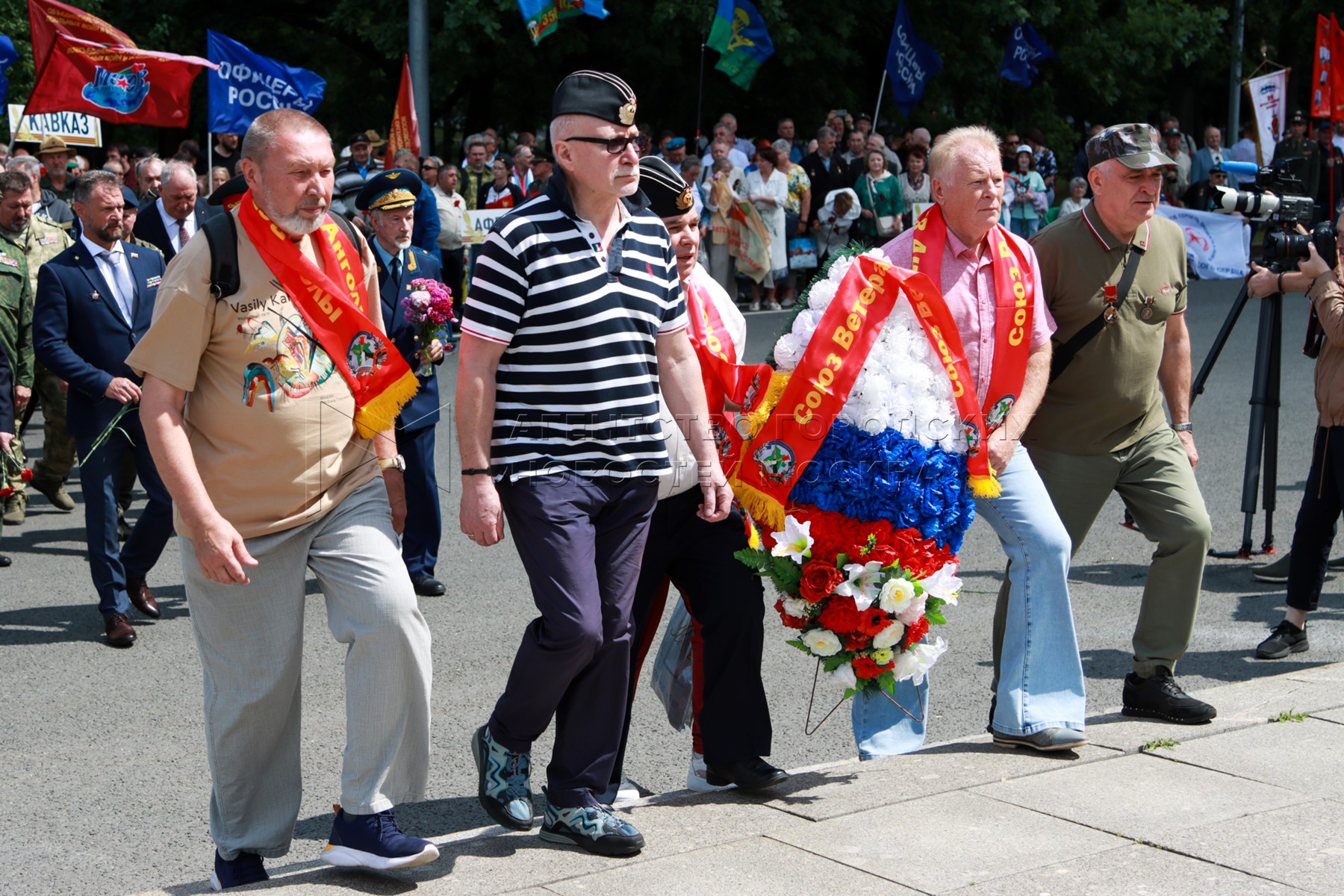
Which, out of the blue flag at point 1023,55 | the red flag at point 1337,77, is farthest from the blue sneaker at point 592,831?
the blue flag at point 1023,55

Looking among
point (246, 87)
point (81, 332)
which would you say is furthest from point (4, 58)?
point (81, 332)

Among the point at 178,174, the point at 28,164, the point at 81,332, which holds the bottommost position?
the point at 81,332

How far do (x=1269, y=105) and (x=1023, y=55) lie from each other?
20.9 feet

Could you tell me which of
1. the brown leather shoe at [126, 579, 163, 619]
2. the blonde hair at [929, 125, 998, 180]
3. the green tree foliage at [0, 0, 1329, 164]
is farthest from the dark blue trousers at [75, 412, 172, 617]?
the green tree foliage at [0, 0, 1329, 164]

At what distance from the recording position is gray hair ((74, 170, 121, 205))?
765 cm

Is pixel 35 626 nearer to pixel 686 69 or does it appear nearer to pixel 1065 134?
pixel 686 69

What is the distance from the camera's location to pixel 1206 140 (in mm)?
25078

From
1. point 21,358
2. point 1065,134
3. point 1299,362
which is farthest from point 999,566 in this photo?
point 1065,134

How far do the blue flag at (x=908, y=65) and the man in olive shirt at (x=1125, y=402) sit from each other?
18211 millimetres

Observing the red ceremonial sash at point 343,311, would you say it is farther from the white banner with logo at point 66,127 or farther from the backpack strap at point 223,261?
the white banner with logo at point 66,127

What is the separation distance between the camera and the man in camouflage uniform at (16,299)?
28.6ft

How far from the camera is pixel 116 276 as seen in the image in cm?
781

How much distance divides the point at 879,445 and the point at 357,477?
149 centimetres

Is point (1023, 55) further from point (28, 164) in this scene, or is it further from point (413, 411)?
point (413, 411)
